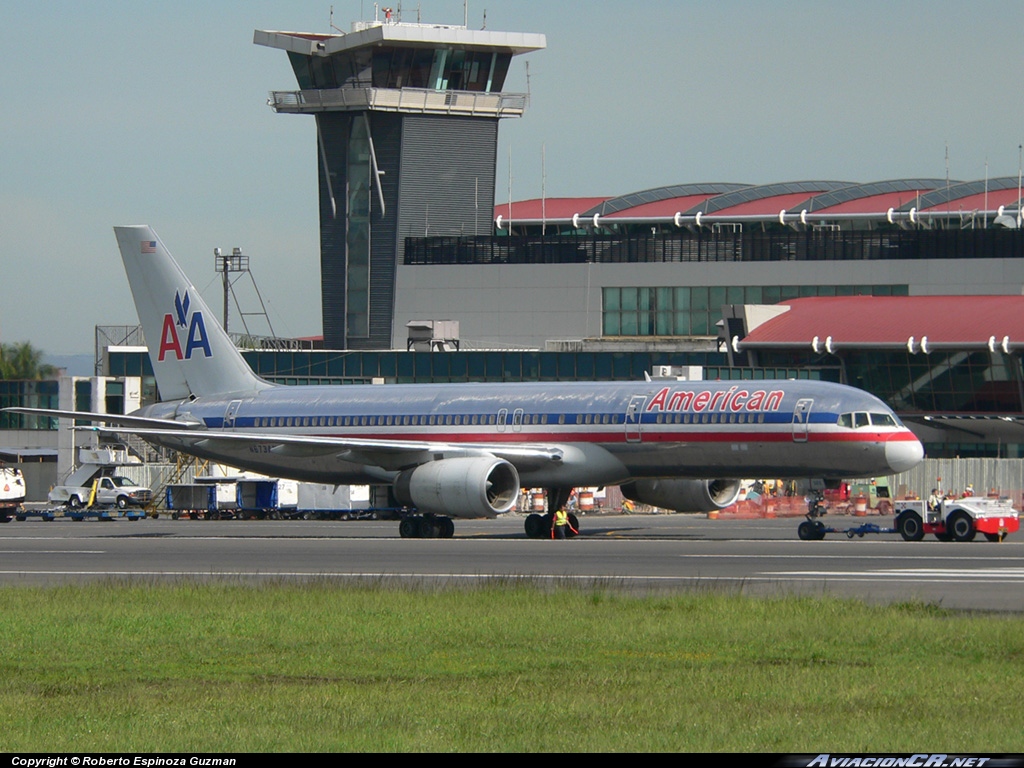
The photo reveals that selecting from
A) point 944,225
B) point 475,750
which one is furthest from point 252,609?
point 944,225

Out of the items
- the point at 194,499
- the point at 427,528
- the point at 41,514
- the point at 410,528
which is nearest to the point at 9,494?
the point at 41,514

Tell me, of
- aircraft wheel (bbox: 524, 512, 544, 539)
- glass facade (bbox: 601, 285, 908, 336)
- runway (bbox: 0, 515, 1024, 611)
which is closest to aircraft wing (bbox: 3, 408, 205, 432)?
runway (bbox: 0, 515, 1024, 611)

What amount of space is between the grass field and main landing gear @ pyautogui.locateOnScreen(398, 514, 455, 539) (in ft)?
67.9

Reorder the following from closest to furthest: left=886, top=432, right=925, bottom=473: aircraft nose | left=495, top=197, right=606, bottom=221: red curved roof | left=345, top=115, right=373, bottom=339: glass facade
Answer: left=886, top=432, right=925, bottom=473: aircraft nose < left=345, top=115, right=373, bottom=339: glass facade < left=495, top=197, right=606, bottom=221: red curved roof

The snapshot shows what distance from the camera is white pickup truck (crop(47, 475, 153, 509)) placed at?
68.2 metres

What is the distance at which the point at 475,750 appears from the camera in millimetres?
11148

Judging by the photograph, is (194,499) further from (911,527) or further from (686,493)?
(911,527)

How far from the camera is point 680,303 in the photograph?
104 meters

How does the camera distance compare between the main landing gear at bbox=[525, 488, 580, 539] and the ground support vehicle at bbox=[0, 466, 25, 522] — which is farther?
the ground support vehicle at bbox=[0, 466, 25, 522]

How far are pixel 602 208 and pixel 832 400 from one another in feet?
257

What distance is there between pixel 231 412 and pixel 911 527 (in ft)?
69.3

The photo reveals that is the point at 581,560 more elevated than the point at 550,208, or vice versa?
the point at 550,208

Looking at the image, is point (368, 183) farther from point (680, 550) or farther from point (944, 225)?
point (680, 550)

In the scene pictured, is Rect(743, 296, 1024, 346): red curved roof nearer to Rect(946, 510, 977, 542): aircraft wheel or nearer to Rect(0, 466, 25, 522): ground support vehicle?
Rect(0, 466, 25, 522): ground support vehicle
